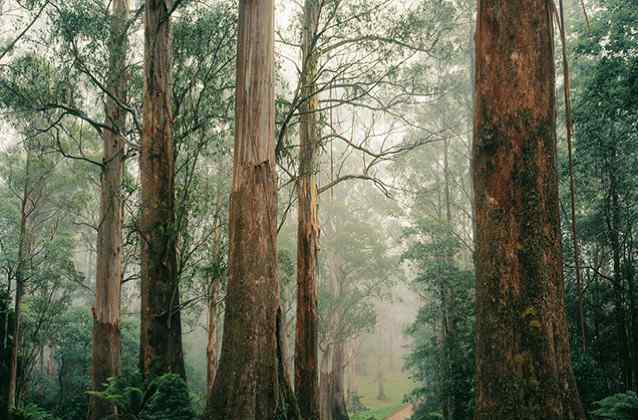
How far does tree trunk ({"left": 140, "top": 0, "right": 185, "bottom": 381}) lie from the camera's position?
6.90 m

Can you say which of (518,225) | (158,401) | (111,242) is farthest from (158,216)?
(518,225)

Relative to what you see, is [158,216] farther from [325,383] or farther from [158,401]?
[325,383]

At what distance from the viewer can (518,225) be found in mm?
3018

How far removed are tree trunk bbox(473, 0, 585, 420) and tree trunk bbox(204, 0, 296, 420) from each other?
7.95ft

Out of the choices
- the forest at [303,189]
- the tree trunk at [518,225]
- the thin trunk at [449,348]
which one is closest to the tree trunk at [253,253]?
the forest at [303,189]

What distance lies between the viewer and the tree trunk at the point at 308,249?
892 cm

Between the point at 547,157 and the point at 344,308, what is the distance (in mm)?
20224

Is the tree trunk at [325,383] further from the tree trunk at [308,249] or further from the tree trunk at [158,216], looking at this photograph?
the tree trunk at [158,216]

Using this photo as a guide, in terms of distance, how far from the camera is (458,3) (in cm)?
1653

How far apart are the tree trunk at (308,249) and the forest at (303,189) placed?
0.13ft

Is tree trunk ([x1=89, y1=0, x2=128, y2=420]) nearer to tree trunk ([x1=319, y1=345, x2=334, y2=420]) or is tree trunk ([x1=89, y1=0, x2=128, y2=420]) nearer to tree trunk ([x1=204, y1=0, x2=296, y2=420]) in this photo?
tree trunk ([x1=204, y1=0, x2=296, y2=420])

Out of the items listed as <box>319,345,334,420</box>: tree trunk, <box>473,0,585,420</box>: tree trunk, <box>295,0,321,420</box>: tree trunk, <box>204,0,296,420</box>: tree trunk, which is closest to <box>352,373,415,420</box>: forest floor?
<box>319,345,334,420</box>: tree trunk

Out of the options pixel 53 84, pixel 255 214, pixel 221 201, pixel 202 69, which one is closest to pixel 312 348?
pixel 255 214

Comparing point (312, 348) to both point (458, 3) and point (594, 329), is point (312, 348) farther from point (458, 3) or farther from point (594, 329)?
point (458, 3)
